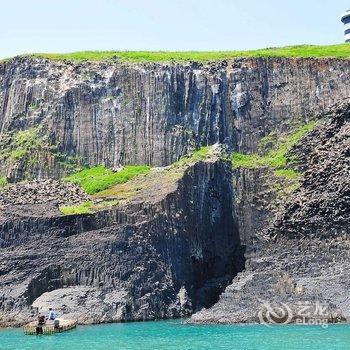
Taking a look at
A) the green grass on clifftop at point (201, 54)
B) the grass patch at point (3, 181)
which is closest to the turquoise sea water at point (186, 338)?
the grass patch at point (3, 181)

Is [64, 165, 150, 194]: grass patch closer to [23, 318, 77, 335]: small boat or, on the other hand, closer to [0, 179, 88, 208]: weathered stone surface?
[0, 179, 88, 208]: weathered stone surface

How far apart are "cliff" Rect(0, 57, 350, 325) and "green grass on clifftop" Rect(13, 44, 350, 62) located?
62.4 inches

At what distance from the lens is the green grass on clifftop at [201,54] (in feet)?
289

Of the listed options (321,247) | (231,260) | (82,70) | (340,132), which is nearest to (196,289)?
(231,260)

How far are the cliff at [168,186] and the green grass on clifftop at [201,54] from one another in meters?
1.58

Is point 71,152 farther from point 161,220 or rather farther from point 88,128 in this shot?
point 161,220

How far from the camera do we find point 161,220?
70000 mm

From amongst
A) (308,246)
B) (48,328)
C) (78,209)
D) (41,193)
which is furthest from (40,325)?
(308,246)

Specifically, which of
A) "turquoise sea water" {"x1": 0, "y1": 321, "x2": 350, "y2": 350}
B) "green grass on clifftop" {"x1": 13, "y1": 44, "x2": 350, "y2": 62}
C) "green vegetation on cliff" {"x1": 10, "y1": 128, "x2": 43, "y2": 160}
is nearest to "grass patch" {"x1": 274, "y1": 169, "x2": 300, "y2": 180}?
"green grass on clifftop" {"x1": 13, "y1": 44, "x2": 350, "y2": 62}

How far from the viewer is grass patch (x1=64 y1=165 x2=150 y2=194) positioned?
79062 millimetres

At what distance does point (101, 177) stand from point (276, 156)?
1646 centimetres

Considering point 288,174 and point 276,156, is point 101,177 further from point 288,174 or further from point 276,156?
point 288,174

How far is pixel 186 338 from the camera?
51.4 metres

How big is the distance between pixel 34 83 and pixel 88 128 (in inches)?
328
